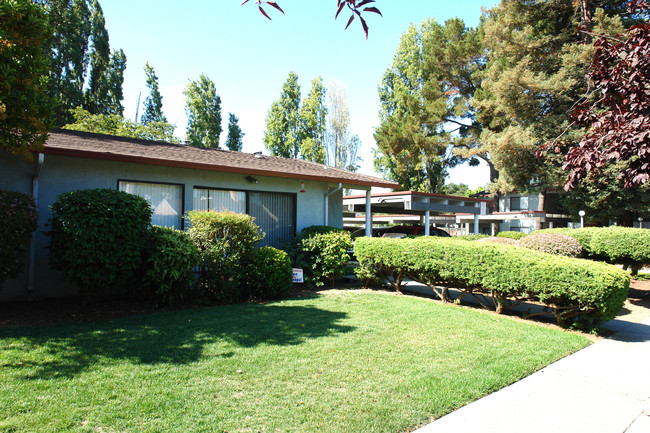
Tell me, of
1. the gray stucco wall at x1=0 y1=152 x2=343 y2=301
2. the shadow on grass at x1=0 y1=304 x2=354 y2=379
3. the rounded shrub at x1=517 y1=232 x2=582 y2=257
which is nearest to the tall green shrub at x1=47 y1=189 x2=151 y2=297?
the gray stucco wall at x1=0 y1=152 x2=343 y2=301

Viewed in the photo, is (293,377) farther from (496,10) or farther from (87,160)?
(496,10)

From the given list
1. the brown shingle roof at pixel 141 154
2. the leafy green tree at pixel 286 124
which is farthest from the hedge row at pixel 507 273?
the leafy green tree at pixel 286 124

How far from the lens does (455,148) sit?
96.5 ft

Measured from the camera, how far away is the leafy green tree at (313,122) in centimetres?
3141

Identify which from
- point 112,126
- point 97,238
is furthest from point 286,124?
point 97,238

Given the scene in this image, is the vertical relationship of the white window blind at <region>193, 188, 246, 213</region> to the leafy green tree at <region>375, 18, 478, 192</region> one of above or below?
below

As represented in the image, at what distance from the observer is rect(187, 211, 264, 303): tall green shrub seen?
7.21 meters

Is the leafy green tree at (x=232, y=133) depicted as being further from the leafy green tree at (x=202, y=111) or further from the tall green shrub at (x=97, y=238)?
the tall green shrub at (x=97, y=238)

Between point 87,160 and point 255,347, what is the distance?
5.61 meters

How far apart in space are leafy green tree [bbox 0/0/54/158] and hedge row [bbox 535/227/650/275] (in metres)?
13.1

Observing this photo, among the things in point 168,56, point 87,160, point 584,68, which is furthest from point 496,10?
Answer: point 87,160

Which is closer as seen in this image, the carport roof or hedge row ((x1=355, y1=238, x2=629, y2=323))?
hedge row ((x1=355, y1=238, x2=629, y2=323))

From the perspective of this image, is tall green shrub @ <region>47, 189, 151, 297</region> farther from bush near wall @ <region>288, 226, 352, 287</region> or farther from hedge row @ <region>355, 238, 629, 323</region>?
hedge row @ <region>355, 238, 629, 323</region>

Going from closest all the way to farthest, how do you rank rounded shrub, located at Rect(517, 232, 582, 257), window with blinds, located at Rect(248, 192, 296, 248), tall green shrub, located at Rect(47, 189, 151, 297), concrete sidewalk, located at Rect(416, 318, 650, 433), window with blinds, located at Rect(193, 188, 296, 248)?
1. concrete sidewalk, located at Rect(416, 318, 650, 433)
2. tall green shrub, located at Rect(47, 189, 151, 297)
3. window with blinds, located at Rect(193, 188, 296, 248)
4. rounded shrub, located at Rect(517, 232, 582, 257)
5. window with blinds, located at Rect(248, 192, 296, 248)
